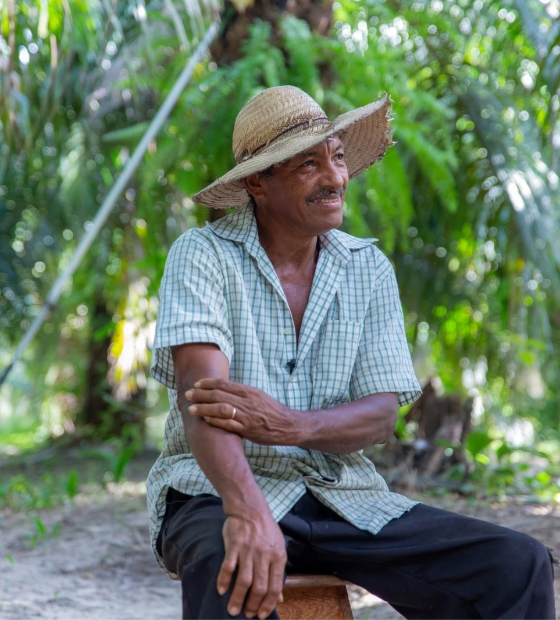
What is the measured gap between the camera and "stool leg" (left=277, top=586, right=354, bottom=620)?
2.13m

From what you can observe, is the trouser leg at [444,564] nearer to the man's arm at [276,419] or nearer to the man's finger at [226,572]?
the man's arm at [276,419]

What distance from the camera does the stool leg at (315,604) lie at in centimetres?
213

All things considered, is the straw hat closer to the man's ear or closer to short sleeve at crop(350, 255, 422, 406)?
the man's ear

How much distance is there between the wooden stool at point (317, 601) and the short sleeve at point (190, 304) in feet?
1.97

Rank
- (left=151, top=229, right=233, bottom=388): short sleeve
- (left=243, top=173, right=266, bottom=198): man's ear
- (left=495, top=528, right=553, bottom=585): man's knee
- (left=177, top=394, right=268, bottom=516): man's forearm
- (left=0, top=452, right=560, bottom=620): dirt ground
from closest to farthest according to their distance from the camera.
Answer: (left=177, top=394, right=268, bottom=516): man's forearm
(left=495, top=528, right=553, bottom=585): man's knee
(left=151, top=229, right=233, bottom=388): short sleeve
(left=243, top=173, right=266, bottom=198): man's ear
(left=0, top=452, right=560, bottom=620): dirt ground

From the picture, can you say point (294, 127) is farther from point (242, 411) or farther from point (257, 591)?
point (257, 591)

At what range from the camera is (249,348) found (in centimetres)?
222

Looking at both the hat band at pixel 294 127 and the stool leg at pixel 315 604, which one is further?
the hat band at pixel 294 127

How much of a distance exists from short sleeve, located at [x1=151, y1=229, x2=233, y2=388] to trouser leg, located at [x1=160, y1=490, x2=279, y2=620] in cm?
36

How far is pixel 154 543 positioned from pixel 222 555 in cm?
47

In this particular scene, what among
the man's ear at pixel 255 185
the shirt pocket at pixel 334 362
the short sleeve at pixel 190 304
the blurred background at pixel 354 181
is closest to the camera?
the short sleeve at pixel 190 304

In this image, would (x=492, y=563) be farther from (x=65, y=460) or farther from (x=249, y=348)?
(x=65, y=460)

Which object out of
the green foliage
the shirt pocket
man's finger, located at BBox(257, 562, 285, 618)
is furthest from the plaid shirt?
the green foliage

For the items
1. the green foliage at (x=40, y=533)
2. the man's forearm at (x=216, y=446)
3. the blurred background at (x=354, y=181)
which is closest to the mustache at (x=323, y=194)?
the man's forearm at (x=216, y=446)
